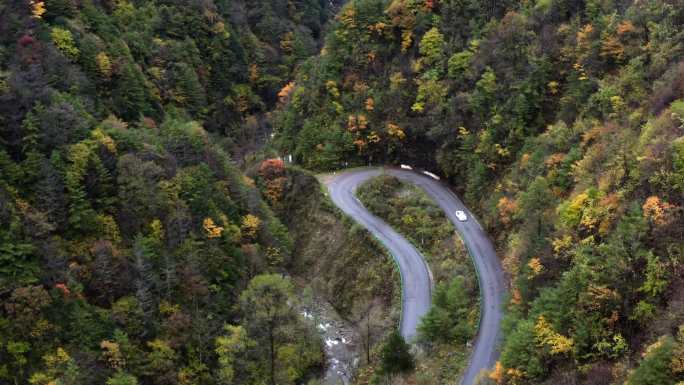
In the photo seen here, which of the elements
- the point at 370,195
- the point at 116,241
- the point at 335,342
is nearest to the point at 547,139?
the point at 370,195

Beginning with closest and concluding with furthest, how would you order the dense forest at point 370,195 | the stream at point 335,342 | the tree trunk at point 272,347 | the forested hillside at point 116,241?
the dense forest at point 370,195
the forested hillside at point 116,241
the tree trunk at point 272,347
the stream at point 335,342

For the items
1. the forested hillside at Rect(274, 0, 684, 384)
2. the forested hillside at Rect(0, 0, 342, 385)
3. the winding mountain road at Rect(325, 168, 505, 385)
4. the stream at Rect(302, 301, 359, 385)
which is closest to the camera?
the forested hillside at Rect(274, 0, 684, 384)

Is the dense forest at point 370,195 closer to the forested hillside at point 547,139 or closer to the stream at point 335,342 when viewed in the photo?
the forested hillside at point 547,139

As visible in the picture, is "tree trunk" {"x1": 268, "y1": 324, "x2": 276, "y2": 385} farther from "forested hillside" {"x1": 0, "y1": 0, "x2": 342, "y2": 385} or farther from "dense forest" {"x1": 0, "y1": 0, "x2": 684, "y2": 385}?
"dense forest" {"x1": 0, "y1": 0, "x2": 684, "y2": 385}

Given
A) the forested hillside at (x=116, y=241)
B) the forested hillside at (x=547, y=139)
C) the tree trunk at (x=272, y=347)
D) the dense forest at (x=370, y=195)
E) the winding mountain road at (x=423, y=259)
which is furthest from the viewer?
the tree trunk at (x=272, y=347)

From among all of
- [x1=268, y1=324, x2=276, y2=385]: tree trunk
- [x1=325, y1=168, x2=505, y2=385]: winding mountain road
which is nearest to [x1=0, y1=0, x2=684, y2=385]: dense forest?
[x1=268, y1=324, x2=276, y2=385]: tree trunk

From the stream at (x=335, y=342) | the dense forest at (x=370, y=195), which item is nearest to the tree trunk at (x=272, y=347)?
the dense forest at (x=370, y=195)

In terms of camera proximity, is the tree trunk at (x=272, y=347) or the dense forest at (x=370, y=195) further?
the tree trunk at (x=272, y=347)
